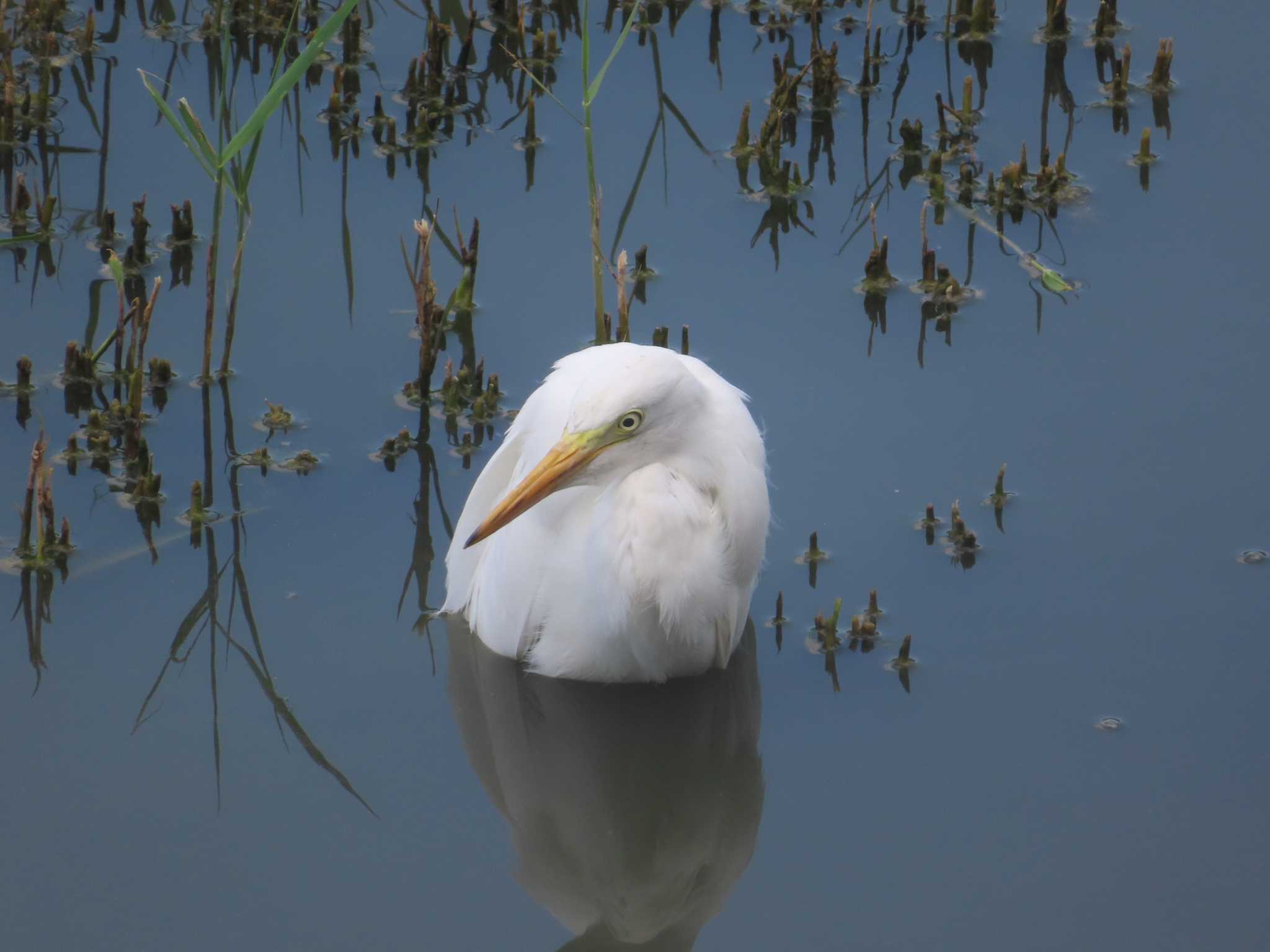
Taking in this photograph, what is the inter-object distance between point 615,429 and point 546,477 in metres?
0.16

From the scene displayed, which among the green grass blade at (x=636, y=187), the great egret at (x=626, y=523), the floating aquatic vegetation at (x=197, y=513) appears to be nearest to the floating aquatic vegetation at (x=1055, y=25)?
the green grass blade at (x=636, y=187)

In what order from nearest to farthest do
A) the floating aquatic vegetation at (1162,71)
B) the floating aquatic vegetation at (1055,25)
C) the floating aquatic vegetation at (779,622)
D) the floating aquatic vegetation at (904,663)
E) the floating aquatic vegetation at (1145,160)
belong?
1. the floating aquatic vegetation at (904,663)
2. the floating aquatic vegetation at (779,622)
3. the floating aquatic vegetation at (1145,160)
4. the floating aquatic vegetation at (1162,71)
5. the floating aquatic vegetation at (1055,25)

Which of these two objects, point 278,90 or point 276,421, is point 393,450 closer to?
point 276,421

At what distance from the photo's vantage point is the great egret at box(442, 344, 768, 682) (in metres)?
3.27

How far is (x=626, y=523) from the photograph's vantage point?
3316mm

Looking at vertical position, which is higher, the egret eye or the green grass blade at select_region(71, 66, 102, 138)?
the green grass blade at select_region(71, 66, 102, 138)

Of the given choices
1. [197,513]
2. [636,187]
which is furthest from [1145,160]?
[197,513]

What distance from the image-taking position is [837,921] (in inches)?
121

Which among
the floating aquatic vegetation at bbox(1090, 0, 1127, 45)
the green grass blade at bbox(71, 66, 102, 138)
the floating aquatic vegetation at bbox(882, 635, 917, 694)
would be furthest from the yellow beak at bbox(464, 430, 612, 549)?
the floating aquatic vegetation at bbox(1090, 0, 1127, 45)

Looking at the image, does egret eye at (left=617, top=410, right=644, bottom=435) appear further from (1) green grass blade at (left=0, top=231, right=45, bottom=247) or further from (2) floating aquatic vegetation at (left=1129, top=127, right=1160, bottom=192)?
(2) floating aquatic vegetation at (left=1129, top=127, right=1160, bottom=192)

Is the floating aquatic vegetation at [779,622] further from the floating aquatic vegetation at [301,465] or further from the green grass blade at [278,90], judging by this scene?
the green grass blade at [278,90]

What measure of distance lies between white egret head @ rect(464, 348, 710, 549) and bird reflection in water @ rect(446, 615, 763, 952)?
52cm

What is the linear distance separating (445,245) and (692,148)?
91 centimetres

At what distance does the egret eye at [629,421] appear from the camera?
128 inches
